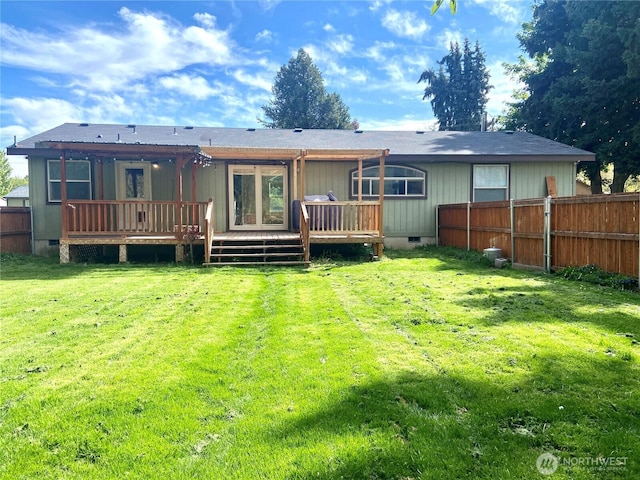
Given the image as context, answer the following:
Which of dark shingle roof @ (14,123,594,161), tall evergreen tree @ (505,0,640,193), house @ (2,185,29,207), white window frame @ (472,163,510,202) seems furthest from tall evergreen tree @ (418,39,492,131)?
house @ (2,185,29,207)

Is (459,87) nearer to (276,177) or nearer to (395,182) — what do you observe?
(395,182)

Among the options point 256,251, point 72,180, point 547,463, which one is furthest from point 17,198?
point 547,463

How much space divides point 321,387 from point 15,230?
11268 millimetres

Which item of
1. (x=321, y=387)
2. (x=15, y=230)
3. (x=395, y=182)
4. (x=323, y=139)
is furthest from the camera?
(x=323, y=139)

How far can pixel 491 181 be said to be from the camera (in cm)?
1256

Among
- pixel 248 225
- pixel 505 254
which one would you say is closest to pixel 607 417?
pixel 505 254

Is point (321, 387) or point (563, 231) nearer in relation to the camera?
point (321, 387)

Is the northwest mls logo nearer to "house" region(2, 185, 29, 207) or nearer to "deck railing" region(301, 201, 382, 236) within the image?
"deck railing" region(301, 201, 382, 236)

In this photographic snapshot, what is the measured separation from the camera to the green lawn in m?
2.04

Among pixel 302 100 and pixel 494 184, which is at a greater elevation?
pixel 302 100

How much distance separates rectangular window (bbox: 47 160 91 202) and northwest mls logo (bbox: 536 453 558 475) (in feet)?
39.7

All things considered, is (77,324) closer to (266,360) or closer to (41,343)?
(41,343)

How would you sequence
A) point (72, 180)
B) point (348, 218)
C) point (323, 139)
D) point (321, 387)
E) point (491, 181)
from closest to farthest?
point (321, 387) < point (348, 218) < point (72, 180) < point (491, 181) < point (323, 139)

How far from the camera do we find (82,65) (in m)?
16.4
